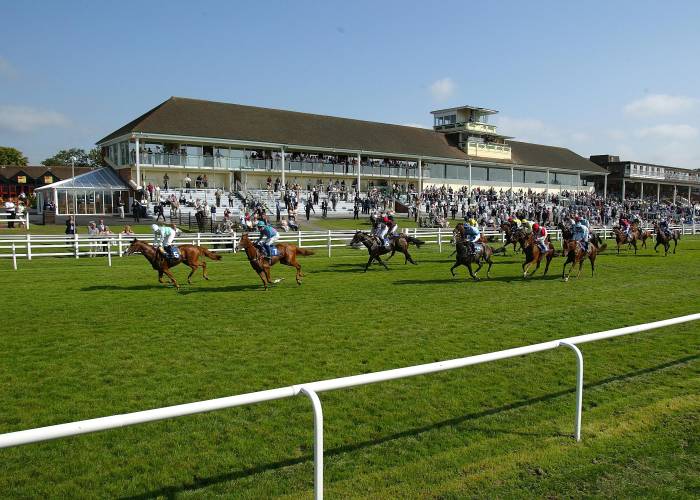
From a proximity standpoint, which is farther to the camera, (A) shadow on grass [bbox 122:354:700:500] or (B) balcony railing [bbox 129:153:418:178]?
(B) balcony railing [bbox 129:153:418:178]

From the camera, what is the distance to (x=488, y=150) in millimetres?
62469

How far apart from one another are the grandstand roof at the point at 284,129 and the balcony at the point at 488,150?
2.99ft

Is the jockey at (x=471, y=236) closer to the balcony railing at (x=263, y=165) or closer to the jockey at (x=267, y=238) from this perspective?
the jockey at (x=267, y=238)

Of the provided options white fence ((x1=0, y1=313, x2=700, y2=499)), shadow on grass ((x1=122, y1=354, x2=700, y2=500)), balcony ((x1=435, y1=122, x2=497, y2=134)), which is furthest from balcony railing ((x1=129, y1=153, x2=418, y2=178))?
white fence ((x1=0, y1=313, x2=700, y2=499))

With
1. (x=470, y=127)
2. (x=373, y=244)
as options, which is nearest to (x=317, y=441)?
(x=373, y=244)

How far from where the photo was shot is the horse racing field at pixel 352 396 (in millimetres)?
4359

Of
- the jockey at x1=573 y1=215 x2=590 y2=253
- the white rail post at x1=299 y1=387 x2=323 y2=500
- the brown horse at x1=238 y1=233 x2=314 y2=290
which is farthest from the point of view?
the jockey at x1=573 y1=215 x2=590 y2=253

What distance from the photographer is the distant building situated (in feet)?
249

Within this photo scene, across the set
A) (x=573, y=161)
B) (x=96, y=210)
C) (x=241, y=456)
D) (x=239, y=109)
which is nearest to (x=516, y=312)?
(x=241, y=456)

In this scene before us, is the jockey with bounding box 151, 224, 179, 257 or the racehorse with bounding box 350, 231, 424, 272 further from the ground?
the jockey with bounding box 151, 224, 179, 257

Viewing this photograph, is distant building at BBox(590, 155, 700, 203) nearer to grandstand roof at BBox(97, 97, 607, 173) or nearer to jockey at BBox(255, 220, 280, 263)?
grandstand roof at BBox(97, 97, 607, 173)

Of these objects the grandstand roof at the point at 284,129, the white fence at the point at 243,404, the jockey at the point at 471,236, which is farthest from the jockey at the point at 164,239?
the grandstand roof at the point at 284,129

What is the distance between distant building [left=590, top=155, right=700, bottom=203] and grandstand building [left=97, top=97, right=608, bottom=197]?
11384 mm

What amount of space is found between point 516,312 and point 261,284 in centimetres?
716
